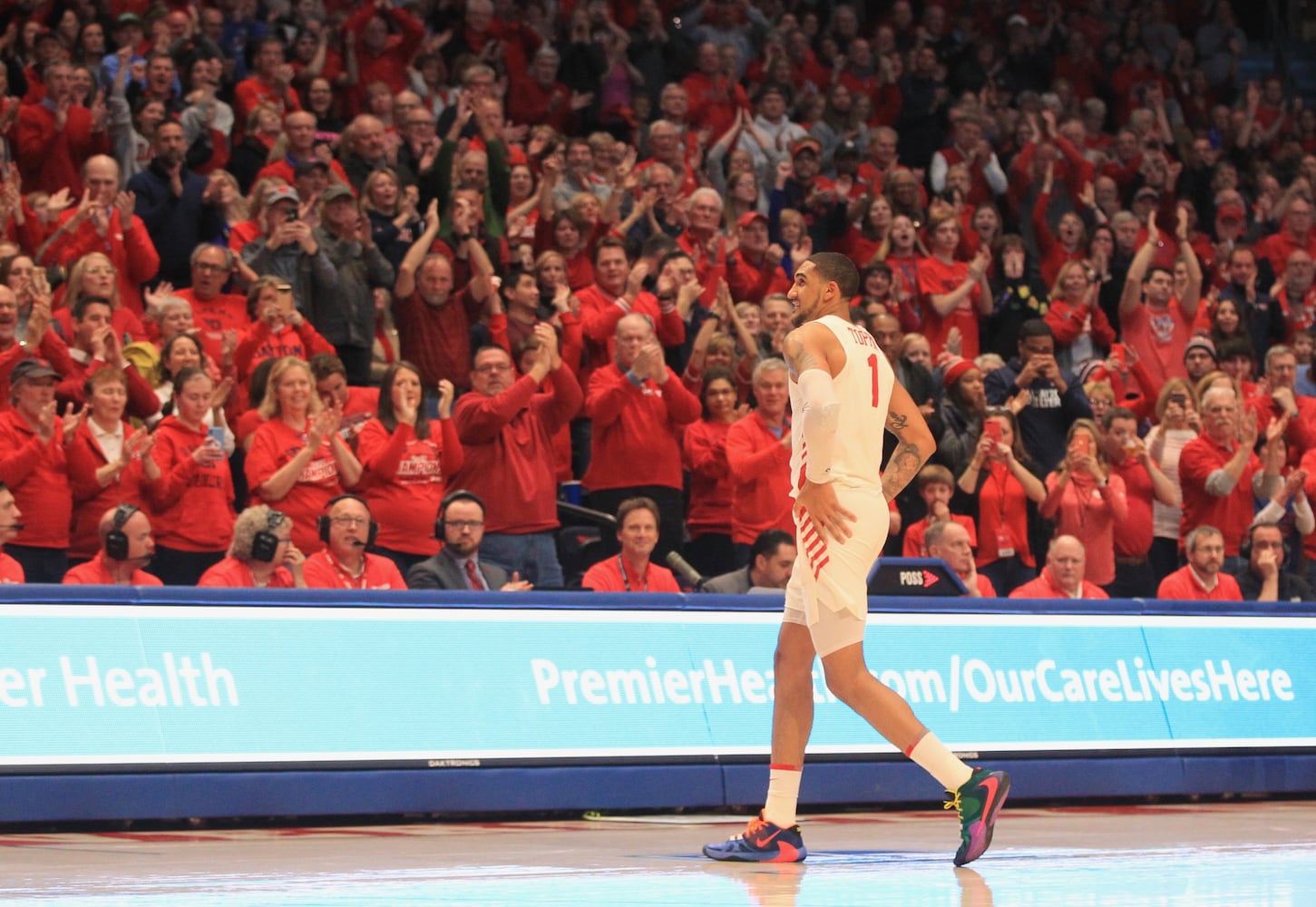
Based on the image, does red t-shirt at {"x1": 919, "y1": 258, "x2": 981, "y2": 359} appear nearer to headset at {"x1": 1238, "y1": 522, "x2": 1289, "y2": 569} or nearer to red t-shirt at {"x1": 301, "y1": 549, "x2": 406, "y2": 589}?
headset at {"x1": 1238, "y1": 522, "x2": 1289, "y2": 569}

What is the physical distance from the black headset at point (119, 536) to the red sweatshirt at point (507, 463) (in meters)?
2.56

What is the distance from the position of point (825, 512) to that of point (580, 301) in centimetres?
736

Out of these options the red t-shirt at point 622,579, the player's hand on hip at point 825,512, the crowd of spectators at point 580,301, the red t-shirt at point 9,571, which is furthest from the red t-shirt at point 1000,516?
the red t-shirt at point 9,571

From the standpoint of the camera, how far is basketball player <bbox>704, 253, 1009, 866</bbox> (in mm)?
7594

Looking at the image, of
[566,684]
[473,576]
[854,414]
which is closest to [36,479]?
[473,576]

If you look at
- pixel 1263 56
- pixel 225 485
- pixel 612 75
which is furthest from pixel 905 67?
pixel 225 485

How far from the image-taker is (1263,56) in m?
27.0

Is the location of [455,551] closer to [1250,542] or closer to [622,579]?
[622,579]

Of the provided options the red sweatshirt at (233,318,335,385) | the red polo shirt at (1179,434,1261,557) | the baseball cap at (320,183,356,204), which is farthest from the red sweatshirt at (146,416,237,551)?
the red polo shirt at (1179,434,1261,557)

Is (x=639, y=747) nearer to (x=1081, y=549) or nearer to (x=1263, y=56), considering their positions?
(x=1081, y=549)

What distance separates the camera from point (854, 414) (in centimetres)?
779

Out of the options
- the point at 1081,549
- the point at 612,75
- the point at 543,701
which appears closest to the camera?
the point at 543,701

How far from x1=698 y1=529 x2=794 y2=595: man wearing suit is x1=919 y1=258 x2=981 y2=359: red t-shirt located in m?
5.70

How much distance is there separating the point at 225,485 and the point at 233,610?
2723mm
